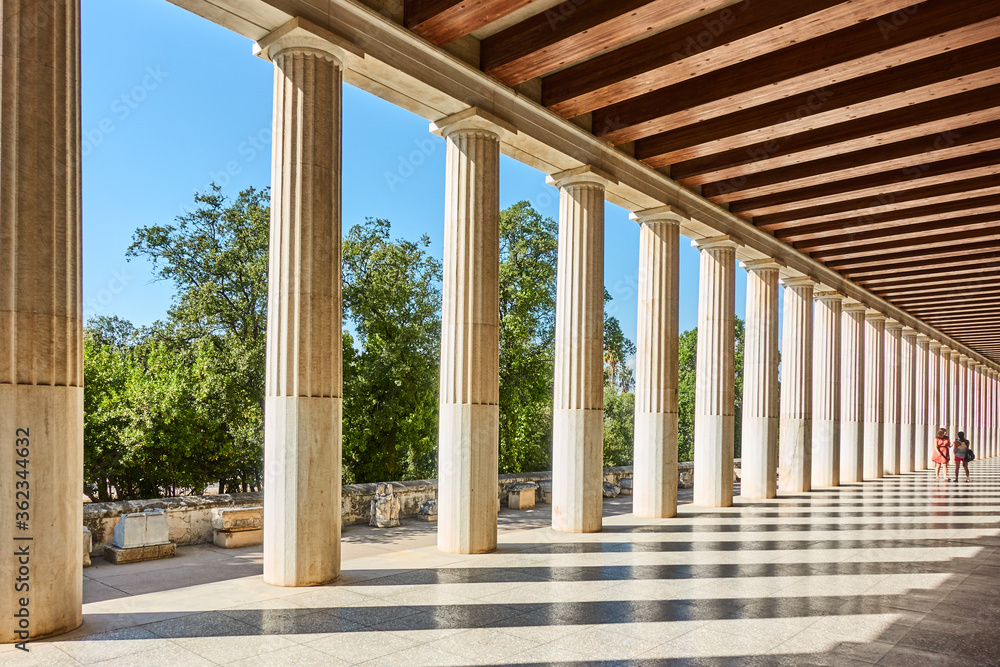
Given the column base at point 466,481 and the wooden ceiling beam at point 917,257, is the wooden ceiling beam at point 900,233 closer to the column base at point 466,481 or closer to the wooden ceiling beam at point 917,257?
the wooden ceiling beam at point 917,257

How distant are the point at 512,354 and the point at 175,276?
79.4 ft

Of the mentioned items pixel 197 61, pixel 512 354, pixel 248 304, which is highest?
pixel 197 61

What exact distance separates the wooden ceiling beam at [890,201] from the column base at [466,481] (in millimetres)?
16799

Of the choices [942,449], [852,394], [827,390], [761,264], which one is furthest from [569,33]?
[942,449]

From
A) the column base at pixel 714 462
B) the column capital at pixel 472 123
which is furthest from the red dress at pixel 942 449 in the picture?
the column capital at pixel 472 123

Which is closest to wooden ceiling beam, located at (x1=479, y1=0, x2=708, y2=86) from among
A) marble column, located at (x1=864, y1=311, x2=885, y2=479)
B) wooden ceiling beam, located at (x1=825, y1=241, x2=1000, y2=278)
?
wooden ceiling beam, located at (x1=825, y1=241, x2=1000, y2=278)

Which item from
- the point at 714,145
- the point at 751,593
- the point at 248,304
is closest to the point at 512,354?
the point at 248,304

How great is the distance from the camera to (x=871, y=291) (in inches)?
1775

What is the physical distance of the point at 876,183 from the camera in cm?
2523

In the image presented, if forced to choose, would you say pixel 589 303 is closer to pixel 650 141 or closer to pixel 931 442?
pixel 650 141

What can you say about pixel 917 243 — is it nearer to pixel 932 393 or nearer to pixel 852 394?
pixel 852 394

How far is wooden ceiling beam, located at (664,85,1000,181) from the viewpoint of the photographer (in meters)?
19.1

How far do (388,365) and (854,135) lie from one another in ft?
105

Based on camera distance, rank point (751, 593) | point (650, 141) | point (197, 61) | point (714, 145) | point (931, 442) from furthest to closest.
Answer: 1. point (197, 61)
2. point (931, 442)
3. point (650, 141)
4. point (714, 145)
5. point (751, 593)
